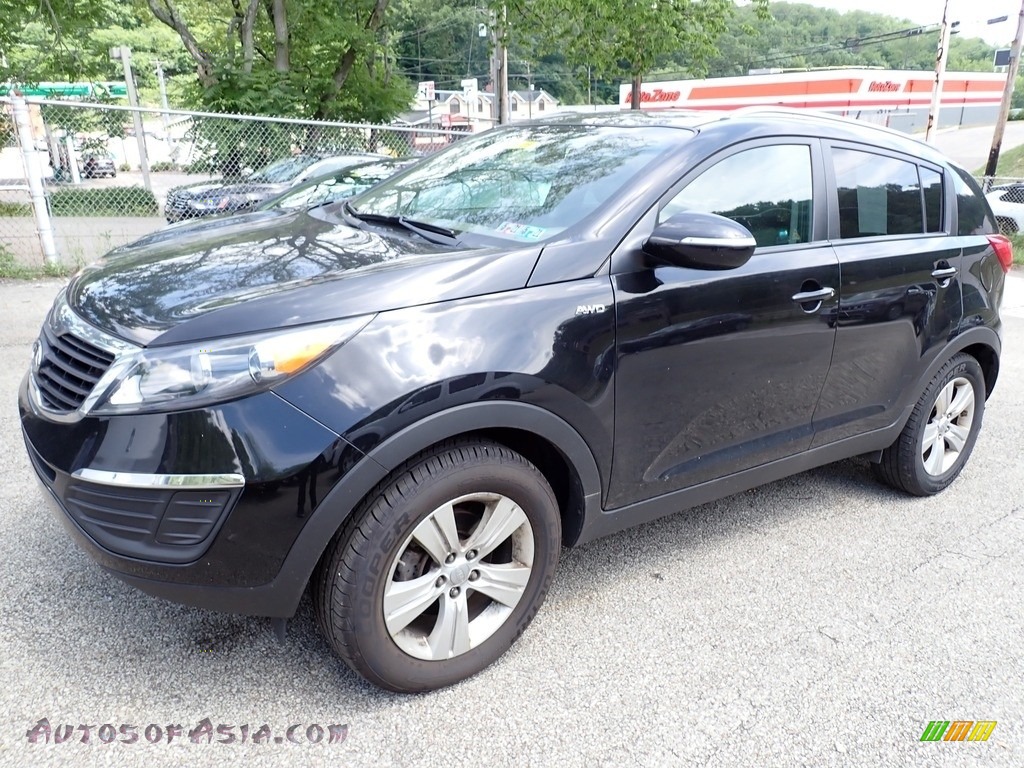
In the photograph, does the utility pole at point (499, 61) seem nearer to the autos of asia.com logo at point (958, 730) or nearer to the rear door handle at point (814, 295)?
the rear door handle at point (814, 295)

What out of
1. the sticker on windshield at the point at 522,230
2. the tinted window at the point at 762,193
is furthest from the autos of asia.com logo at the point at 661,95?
the sticker on windshield at the point at 522,230

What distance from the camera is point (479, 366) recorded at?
85.9 inches

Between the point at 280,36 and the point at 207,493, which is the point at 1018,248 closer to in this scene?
the point at 280,36

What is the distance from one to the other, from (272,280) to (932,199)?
2.92m

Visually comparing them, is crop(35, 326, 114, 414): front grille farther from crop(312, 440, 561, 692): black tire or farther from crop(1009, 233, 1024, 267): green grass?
crop(1009, 233, 1024, 267): green grass

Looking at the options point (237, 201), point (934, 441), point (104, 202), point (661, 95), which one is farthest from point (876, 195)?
point (661, 95)

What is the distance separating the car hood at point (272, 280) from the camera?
207 centimetres

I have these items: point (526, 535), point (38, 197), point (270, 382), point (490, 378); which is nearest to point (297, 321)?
point (270, 382)

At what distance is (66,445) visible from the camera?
2.09 metres

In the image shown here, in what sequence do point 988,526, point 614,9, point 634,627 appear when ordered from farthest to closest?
point 614,9
point 988,526
point 634,627

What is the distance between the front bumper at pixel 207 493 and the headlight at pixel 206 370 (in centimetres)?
4

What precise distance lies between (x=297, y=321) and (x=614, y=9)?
12644 mm

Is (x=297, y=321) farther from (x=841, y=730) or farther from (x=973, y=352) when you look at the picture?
(x=973, y=352)

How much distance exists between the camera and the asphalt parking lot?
2188mm
